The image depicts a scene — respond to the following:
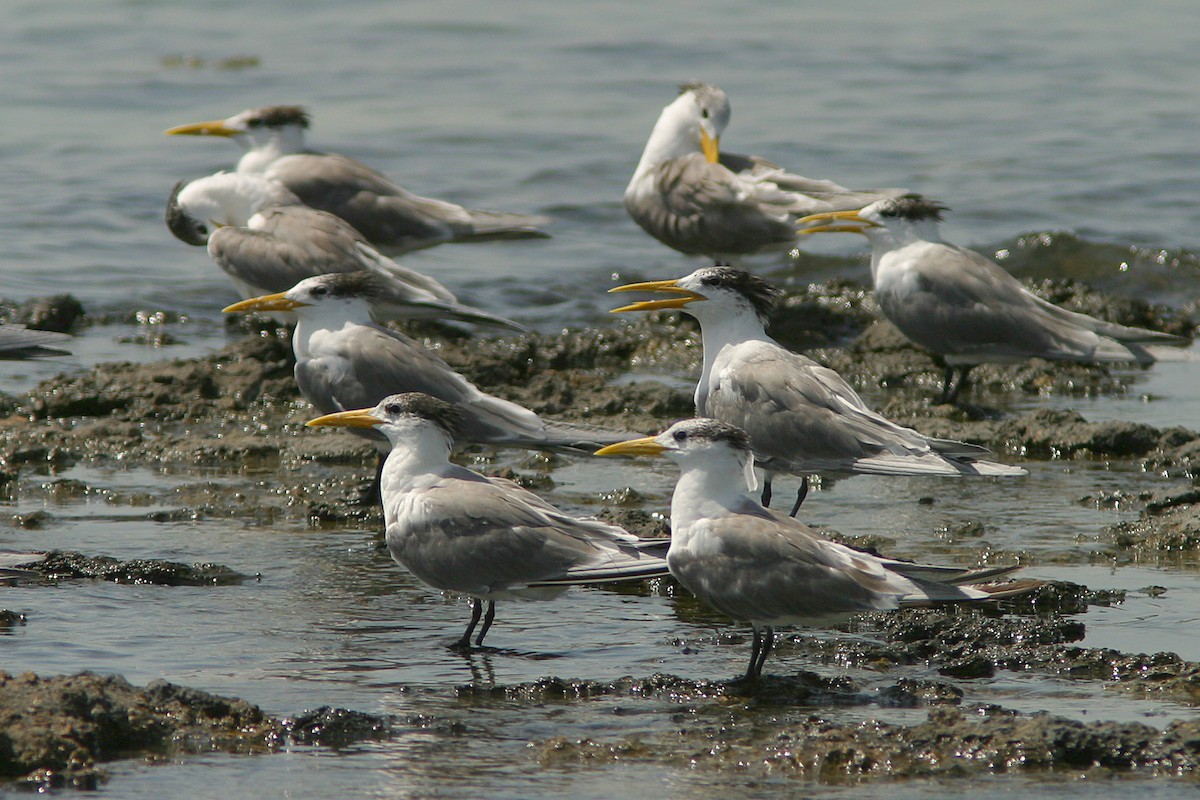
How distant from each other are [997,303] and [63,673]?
17.9 ft

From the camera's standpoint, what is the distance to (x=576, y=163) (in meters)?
15.2

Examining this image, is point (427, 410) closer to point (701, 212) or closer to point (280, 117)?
point (701, 212)

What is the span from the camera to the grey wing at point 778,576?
5.00 meters

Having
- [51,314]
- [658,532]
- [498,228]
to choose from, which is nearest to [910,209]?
[498,228]

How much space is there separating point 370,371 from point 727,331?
1.52m

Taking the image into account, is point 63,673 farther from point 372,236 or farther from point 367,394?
point 372,236

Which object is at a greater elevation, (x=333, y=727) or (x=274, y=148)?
(x=274, y=148)

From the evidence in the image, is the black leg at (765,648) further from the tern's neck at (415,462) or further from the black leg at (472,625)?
the tern's neck at (415,462)

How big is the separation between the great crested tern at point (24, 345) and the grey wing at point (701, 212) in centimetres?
466

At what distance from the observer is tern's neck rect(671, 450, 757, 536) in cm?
522

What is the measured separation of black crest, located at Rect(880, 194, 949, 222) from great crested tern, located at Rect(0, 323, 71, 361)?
4.28 m

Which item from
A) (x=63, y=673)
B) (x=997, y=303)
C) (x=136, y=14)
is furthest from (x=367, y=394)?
(x=136, y=14)

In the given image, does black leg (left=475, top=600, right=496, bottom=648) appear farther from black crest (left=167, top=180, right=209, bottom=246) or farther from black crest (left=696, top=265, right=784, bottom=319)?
black crest (left=167, top=180, right=209, bottom=246)

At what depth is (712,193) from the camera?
35.9 ft
